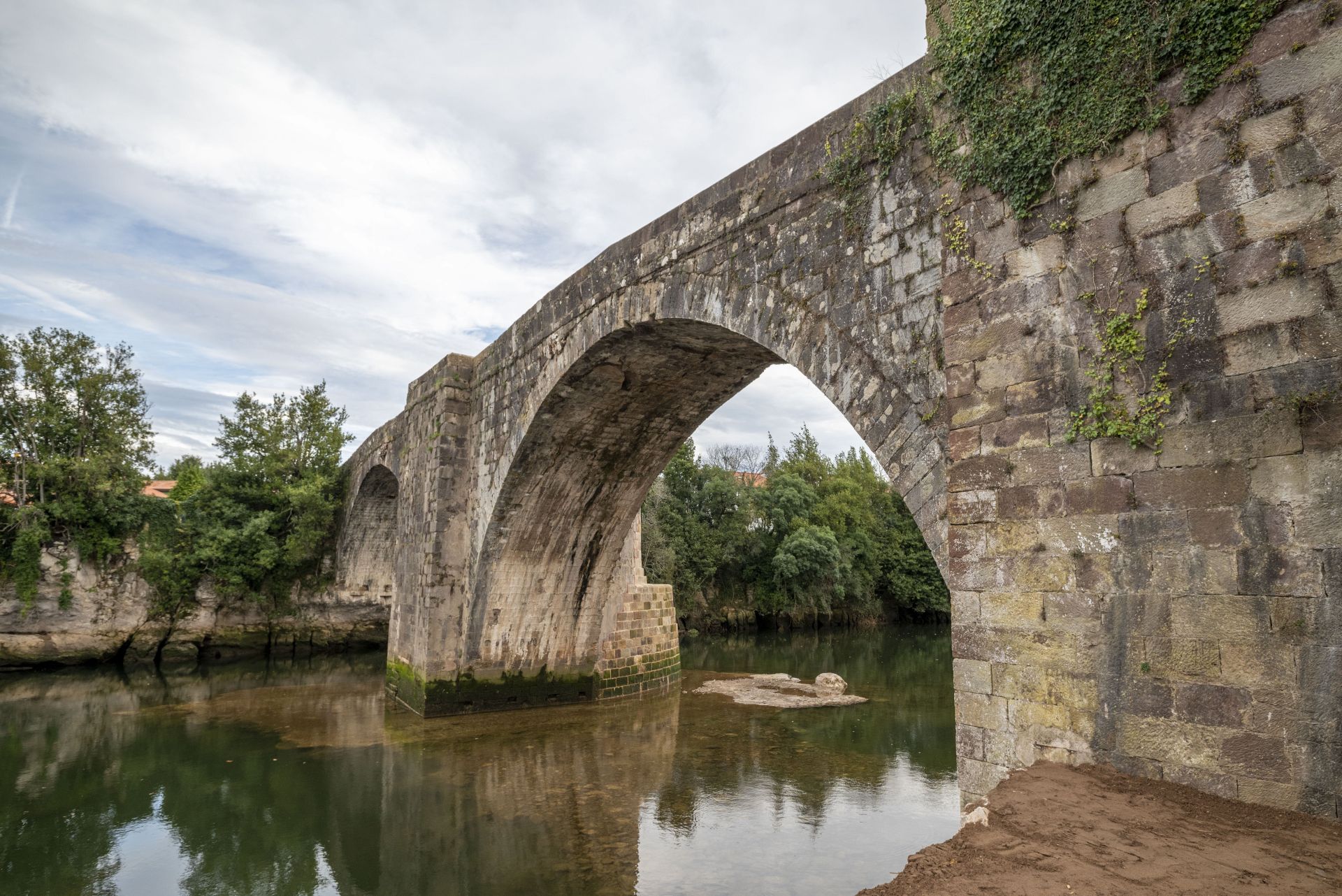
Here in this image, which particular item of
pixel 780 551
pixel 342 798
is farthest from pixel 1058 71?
pixel 780 551

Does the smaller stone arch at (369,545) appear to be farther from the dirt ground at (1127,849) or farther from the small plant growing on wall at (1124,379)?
the dirt ground at (1127,849)

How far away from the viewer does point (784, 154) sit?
20.6ft

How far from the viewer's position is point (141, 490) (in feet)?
65.6

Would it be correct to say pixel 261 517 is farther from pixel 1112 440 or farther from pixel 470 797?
pixel 1112 440

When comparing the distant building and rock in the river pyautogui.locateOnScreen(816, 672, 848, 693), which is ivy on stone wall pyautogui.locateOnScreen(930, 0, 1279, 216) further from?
the distant building

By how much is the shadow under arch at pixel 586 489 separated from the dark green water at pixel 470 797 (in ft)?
4.00

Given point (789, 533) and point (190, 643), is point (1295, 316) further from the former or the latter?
point (789, 533)

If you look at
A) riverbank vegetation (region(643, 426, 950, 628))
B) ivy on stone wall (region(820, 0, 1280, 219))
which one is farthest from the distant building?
ivy on stone wall (region(820, 0, 1280, 219))

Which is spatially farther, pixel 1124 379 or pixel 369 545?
pixel 369 545

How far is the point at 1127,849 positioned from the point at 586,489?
30.4ft

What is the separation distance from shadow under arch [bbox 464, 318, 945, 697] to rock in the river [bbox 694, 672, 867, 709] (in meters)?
2.58

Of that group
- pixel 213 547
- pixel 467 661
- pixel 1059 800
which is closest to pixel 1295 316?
pixel 1059 800

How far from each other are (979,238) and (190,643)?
22.2 meters

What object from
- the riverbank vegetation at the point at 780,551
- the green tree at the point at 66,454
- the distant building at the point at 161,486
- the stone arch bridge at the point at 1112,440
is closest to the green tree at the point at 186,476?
the distant building at the point at 161,486
